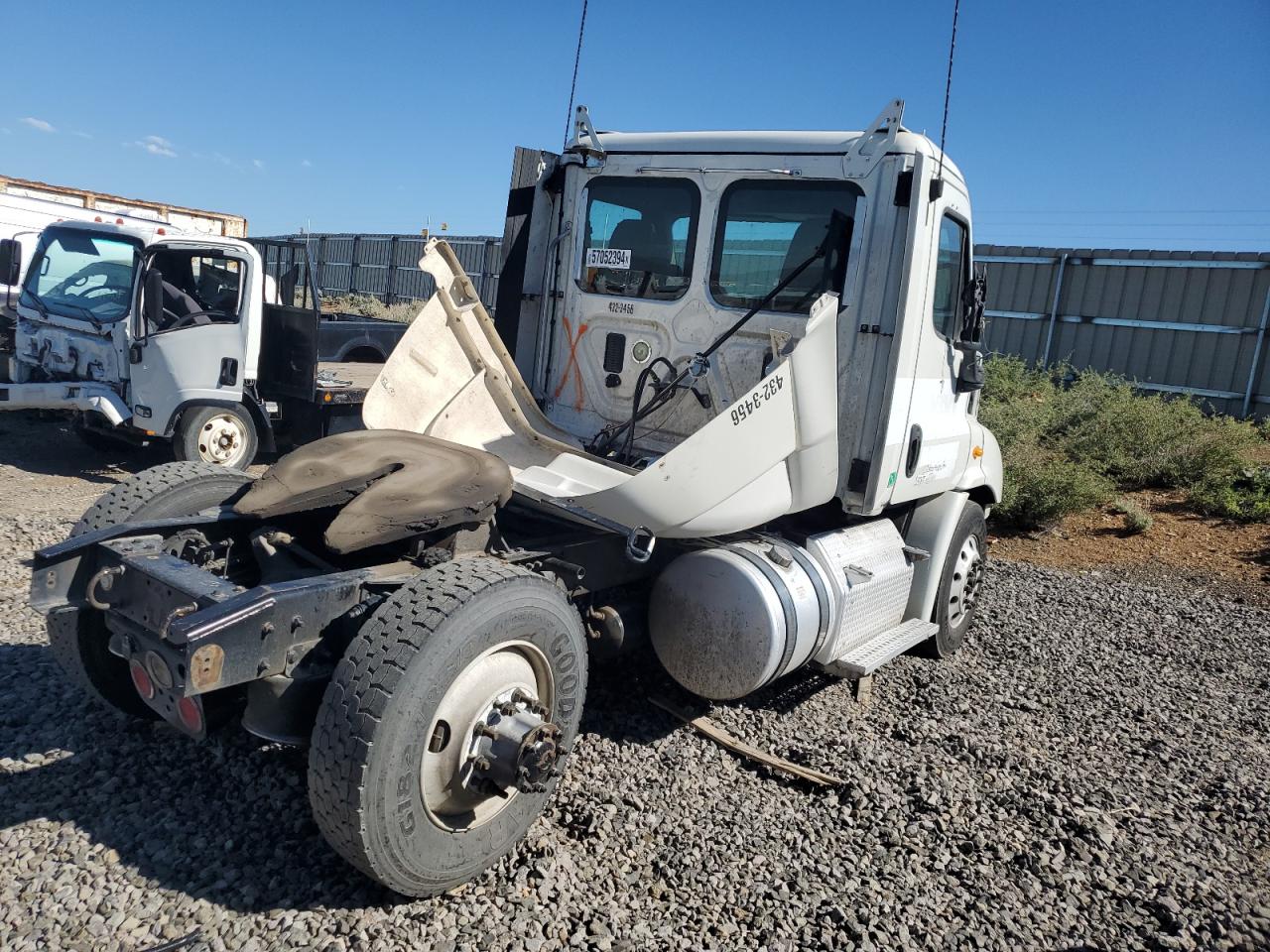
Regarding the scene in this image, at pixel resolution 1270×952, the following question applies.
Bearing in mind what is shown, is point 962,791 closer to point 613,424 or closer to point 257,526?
point 613,424

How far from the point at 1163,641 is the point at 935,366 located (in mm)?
3226

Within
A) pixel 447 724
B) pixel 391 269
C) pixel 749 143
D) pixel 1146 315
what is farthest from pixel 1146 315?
pixel 391 269

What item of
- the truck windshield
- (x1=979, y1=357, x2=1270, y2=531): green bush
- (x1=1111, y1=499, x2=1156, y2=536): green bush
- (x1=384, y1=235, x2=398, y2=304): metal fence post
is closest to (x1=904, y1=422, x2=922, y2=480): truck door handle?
(x1=979, y1=357, x2=1270, y2=531): green bush

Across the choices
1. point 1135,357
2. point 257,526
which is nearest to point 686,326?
point 257,526

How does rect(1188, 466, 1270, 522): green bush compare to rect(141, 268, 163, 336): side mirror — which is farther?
rect(1188, 466, 1270, 522): green bush

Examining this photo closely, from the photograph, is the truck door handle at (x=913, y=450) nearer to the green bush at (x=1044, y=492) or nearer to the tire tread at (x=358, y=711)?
the tire tread at (x=358, y=711)

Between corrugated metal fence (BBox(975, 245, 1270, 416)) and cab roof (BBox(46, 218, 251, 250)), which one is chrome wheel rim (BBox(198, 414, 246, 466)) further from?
corrugated metal fence (BBox(975, 245, 1270, 416))

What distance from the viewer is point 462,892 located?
3.05 m

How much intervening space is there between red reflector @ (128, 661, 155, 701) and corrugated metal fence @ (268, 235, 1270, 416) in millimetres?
13501

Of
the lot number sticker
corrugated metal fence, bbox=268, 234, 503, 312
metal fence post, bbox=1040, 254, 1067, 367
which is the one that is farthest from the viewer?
corrugated metal fence, bbox=268, 234, 503, 312

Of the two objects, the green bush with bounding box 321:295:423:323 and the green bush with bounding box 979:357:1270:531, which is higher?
the green bush with bounding box 321:295:423:323

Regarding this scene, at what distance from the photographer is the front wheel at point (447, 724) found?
2.65 meters

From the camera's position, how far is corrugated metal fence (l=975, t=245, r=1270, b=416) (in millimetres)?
15062

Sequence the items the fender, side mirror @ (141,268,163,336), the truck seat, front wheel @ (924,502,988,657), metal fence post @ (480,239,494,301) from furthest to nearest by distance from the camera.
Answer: metal fence post @ (480,239,494,301) → side mirror @ (141,268,163,336) → front wheel @ (924,502,988,657) → the fender → the truck seat
